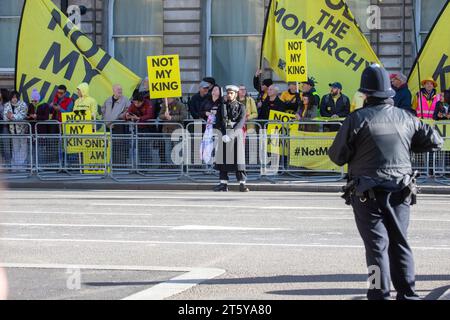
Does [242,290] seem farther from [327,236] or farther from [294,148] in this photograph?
[294,148]

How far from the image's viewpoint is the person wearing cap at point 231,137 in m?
18.5

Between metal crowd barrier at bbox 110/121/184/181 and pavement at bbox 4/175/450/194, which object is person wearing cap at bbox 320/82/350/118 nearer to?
pavement at bbox 4/175/450/194

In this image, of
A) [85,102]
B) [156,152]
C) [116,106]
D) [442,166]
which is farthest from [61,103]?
[442,166]

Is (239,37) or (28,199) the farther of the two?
(239,37)

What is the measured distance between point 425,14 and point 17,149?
11.7m

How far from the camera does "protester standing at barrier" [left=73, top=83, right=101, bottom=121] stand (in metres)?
21.7

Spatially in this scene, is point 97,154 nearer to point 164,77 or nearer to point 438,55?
point 164,77

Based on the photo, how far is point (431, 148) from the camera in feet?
25.6

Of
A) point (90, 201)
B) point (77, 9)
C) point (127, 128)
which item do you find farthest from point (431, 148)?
point (77, 9)

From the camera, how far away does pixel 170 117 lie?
69.2 feet

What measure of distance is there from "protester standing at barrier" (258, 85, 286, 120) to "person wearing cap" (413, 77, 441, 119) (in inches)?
105

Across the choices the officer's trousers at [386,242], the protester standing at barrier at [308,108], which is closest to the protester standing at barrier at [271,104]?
the protester standing at barrier at [308,108]

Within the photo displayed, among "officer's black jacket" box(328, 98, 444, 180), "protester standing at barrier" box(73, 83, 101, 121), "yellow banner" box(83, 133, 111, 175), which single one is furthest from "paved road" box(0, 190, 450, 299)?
"protester standing at barrier" box(73, 83, 101, 121)

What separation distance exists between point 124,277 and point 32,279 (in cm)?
76
